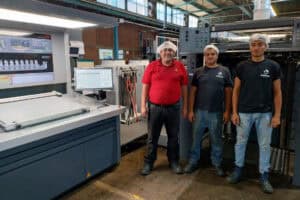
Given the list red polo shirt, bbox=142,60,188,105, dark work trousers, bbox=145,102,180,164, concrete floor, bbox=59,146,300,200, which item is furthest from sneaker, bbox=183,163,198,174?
red polo shirt, bbox=142,60,188,105

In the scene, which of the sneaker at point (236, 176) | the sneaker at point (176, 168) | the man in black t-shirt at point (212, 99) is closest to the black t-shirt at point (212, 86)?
the man in black t-shirt at point (212, 99)

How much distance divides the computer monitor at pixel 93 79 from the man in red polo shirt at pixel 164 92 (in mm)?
512

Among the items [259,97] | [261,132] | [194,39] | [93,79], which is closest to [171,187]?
[261,132]

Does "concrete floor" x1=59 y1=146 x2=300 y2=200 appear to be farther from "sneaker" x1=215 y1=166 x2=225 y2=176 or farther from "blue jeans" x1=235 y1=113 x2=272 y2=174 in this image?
"blue jeans" x1=235 y1=113 x2=272 y2=174

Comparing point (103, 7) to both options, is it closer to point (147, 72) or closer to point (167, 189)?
point (147, 72)

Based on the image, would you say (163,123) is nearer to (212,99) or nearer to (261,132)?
(212,99)

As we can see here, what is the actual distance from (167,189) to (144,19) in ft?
18.1

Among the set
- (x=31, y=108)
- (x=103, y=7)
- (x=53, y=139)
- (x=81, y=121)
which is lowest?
(x=53, y=139)

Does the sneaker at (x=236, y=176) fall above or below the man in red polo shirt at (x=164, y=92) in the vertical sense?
below

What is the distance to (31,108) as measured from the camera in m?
1.96

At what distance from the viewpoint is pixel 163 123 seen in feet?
8.43

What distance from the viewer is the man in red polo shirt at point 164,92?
239 centimetres

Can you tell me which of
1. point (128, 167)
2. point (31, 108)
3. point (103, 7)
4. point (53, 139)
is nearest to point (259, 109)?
point (128, 167)

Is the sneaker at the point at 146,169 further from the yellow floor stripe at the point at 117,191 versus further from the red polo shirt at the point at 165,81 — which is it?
the red polo shirt at the point at 165,81
